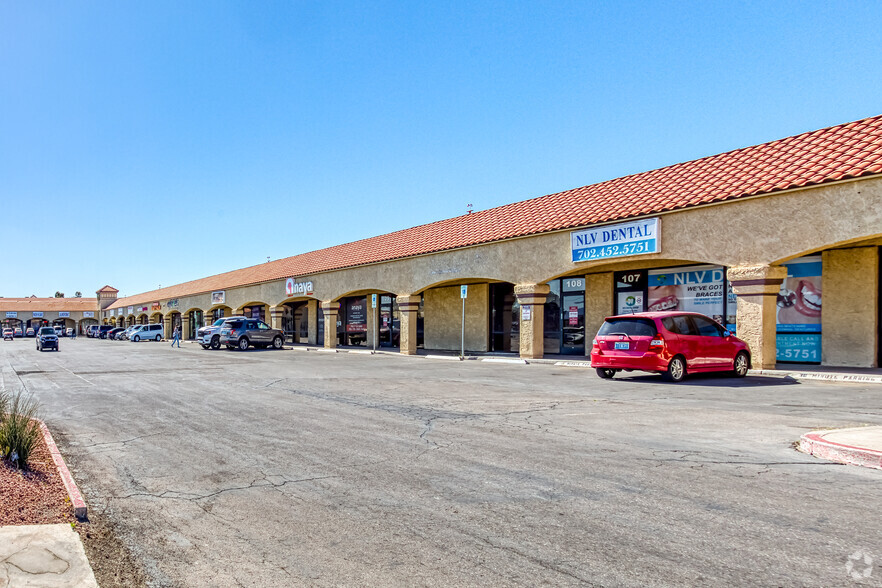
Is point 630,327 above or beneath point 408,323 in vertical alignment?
above

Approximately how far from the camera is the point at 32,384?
16.6 m

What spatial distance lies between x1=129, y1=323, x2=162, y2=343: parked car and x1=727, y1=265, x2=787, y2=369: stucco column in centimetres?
5911

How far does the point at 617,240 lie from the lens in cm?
1956

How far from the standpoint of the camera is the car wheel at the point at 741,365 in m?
15.5

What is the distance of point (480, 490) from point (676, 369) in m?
10.3

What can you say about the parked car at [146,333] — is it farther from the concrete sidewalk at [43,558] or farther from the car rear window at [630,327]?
the concrete sidewalk at [43,558]

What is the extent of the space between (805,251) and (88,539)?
622 inches

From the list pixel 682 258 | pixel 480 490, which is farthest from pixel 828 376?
pixel 480 490

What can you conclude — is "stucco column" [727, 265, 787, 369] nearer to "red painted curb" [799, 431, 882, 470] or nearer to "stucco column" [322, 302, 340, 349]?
"red painted curb" [799, 431, 882, 470]

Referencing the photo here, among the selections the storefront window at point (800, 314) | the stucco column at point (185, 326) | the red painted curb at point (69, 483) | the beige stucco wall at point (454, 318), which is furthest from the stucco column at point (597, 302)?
the stucco column at point (185, 326)

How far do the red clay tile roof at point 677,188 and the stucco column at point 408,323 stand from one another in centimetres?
236

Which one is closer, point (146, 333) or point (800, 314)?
point (800, 314)

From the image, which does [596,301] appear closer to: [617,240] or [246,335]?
[617,240]

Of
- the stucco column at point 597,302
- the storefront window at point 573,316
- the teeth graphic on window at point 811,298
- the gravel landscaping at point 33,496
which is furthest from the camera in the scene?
the storefront window at point 573,316
